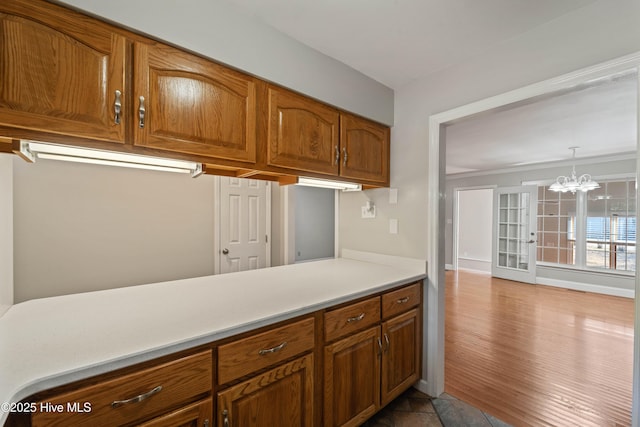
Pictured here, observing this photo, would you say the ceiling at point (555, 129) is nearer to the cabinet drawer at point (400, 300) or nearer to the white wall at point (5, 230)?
the cabinet drawer at point (400, 300)

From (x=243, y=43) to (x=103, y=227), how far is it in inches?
84.5

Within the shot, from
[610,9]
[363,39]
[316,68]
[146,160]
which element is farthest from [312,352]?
[610,9]

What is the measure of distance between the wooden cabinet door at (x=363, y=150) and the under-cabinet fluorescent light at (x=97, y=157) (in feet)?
3.23

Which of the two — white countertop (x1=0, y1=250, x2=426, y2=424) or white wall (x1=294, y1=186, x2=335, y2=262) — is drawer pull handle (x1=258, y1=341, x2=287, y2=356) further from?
white wall (x1=294, y1=186, x2=335, y2=262)

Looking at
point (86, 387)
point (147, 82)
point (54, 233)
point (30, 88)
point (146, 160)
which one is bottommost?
point (86, 387)

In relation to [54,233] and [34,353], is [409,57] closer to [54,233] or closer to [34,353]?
[34,353]

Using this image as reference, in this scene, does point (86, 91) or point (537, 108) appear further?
point (537, 108)

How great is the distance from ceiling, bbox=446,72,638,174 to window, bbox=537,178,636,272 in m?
0.75

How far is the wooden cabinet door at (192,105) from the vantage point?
1158mm

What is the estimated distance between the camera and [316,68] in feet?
5.66

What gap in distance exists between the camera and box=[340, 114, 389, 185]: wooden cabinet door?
192 cm

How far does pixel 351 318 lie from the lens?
1493 mm

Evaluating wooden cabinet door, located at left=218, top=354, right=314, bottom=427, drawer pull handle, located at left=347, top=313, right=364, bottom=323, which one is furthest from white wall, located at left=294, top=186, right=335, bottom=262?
wooden cabinet door, located at left=218, top=354, right=314, bottom=427

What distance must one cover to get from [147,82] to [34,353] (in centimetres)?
104
